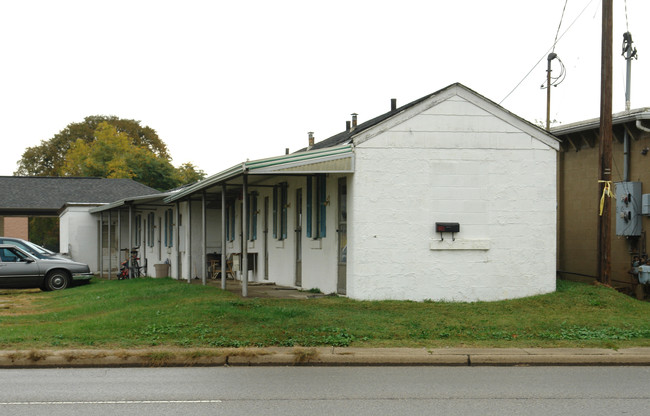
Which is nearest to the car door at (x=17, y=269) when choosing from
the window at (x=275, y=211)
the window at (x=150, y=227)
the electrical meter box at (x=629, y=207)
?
the window at (x=275, y=211)

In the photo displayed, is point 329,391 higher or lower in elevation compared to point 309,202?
lower

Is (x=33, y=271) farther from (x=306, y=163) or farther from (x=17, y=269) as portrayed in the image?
(x=306, y=163)

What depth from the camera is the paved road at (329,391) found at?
7770 millimetres

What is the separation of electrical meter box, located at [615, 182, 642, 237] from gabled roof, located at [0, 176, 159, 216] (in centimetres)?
3023

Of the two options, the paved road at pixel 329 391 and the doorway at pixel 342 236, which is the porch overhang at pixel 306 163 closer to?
the doorway at pixel 342 236

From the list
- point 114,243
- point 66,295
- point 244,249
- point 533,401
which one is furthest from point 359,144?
point 114,243

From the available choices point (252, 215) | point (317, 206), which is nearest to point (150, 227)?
point (252, 215)

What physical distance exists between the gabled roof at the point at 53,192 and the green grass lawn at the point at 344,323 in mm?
28816

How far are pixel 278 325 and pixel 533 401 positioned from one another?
17.8 feet

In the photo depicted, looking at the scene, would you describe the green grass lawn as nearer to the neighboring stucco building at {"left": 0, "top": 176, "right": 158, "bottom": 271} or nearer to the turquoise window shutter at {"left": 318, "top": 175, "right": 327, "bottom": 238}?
the turquoise window shutter at {"left": 318, "top": 175, "right": 327, "bottom": 238}

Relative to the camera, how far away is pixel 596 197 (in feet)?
67.6

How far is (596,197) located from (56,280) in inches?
698

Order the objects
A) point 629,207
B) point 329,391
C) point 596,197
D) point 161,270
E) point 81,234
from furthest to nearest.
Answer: point 81,234 → point 161,270 → point 596,197 → point 629,207 → point 329,391

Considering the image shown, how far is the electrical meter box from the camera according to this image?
18516 millimetres
